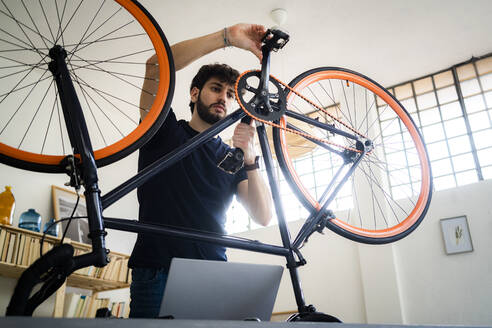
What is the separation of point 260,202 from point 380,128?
12.8 ft

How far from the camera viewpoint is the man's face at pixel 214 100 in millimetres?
1464

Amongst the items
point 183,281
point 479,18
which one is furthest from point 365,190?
point 183,281

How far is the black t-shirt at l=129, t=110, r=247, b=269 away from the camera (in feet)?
3.76

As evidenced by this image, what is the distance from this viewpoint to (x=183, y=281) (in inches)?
31.0

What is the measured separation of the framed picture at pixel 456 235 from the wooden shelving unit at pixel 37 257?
325cm

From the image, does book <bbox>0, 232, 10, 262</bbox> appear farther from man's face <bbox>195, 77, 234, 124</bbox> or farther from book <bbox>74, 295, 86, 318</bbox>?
man's face <bbox>195, 77, 234, 124</bbox>

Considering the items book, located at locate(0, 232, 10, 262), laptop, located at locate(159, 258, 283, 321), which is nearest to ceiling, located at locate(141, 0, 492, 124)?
book, located at locate(0, 232, 10, 262)

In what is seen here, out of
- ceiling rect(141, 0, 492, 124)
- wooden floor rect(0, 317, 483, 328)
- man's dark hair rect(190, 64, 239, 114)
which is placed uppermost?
ceiling rect(141, 0, 492, 124)

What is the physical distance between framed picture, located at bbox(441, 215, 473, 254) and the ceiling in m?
1.83

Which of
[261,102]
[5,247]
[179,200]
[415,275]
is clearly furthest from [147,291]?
[415,275]

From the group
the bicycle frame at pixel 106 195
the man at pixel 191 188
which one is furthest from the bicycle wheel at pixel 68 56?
the bicycle frame at pixel 106 195

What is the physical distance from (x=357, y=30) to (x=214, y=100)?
122 inches

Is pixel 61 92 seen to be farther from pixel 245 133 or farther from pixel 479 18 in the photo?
pixel 479 18

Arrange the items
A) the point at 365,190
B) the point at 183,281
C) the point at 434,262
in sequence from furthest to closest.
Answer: the point at 365,190
the point at 434,262
the point at 183,281
